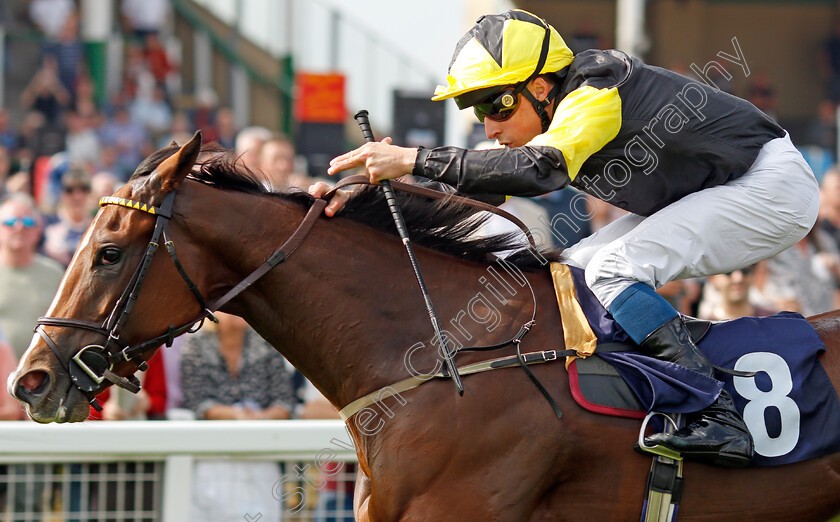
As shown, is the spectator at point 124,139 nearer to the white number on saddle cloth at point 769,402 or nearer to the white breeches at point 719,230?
the white breeches at point 719,230

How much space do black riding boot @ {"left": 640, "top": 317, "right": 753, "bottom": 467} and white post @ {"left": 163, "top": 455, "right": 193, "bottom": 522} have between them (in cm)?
180

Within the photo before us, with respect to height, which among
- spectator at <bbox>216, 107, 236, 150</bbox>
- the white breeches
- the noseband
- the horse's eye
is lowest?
spectator at <bbox>216, 107, 236, 150</bbox>

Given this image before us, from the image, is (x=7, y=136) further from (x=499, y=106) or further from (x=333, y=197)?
(x=499, y=106)

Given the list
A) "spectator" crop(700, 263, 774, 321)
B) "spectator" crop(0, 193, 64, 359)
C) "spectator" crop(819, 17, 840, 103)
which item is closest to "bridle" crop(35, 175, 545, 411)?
"spectator" crop(0, 193, 64, 359)

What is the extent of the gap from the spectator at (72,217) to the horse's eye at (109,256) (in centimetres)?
336

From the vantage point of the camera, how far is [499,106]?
323 cm

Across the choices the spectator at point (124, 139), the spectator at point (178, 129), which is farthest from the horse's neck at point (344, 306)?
the spectator at point (178, 129)

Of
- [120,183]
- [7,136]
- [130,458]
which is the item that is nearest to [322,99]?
[120,183]

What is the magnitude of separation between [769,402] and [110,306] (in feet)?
6.31

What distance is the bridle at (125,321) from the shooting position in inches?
110

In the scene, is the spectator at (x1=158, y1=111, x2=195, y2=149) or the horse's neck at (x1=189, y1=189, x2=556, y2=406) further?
the spectator at (x1=158, y1=111, x2=195, y2=149)

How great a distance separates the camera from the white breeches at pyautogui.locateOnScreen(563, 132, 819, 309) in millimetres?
3062

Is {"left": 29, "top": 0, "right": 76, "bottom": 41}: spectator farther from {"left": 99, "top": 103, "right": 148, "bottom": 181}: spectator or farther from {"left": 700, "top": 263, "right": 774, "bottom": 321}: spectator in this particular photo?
{"left": 700, "top": 263, "right": 774, "bottom": 321}: spectator

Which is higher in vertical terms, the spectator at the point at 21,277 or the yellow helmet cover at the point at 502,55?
the yellow helmet cover at the point at 502,55
